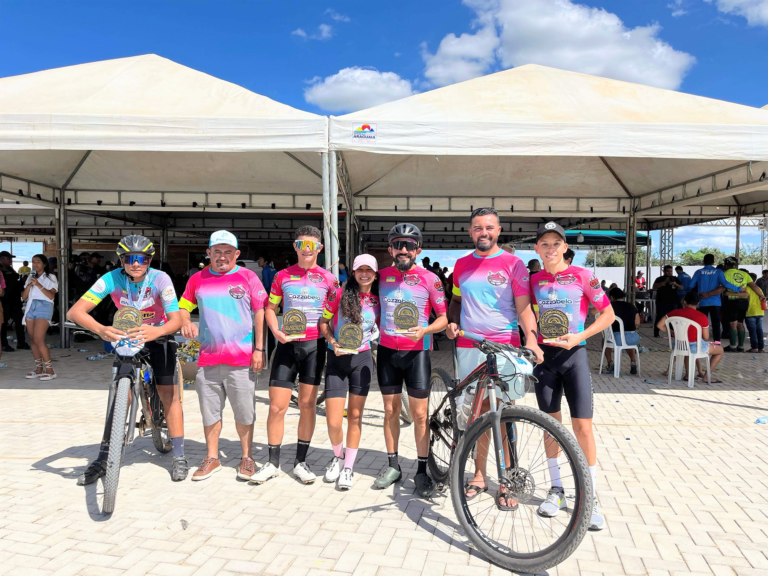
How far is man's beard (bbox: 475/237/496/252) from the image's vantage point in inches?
120

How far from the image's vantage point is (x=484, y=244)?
10.0 feet

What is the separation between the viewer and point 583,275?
2.97 metres

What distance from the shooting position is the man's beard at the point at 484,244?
306 cm

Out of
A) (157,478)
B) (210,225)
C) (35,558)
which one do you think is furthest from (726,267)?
(210,225)

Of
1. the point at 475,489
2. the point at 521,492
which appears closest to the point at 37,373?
the point at 475,489

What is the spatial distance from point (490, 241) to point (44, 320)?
21.0ft

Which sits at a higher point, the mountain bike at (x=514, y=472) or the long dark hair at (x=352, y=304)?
the long dark hair at (x=352, y=304)

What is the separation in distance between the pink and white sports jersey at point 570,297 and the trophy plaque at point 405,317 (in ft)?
2.56

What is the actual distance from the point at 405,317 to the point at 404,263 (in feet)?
1.15

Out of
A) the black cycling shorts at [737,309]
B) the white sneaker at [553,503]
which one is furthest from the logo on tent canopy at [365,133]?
the black cycling shorts at [737,309]

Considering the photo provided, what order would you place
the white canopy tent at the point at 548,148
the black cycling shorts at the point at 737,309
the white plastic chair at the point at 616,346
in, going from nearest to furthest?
1. the white canopy tent at the point at 548,148
2. the white plastic chair at the point at 616,346
3. the black cycling shorts at the point at 737,309

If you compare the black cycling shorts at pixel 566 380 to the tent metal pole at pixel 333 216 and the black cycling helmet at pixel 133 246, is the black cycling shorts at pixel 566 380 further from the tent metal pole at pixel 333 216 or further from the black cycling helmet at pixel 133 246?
the tent metal pole at pixel 333 216

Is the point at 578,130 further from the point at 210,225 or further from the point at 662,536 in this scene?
the point at 210,225

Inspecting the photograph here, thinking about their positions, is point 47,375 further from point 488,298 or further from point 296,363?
point 488,298
